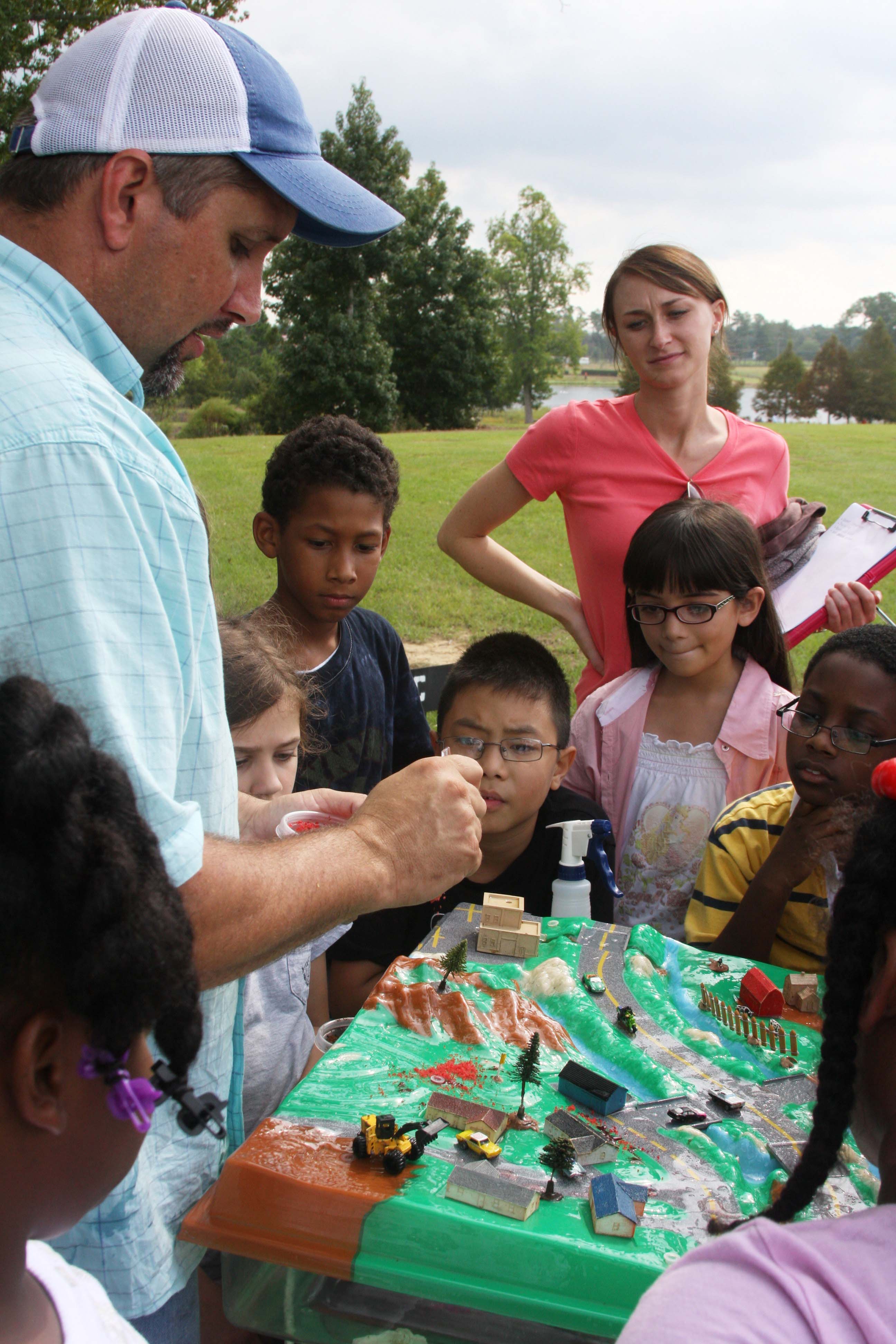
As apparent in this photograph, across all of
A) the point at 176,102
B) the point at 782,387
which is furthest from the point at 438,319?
the point at 176,102

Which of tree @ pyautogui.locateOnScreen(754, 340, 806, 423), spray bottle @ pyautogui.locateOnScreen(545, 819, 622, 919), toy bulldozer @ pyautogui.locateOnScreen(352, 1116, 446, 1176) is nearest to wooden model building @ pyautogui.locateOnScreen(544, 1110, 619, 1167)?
toy bulldozer @ pyautogui.locateOnScreen(352, 1116, 446, 1176)

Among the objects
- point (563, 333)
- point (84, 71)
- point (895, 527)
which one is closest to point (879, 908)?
point (84, 71)

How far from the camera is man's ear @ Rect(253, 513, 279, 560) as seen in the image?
10.4 feet

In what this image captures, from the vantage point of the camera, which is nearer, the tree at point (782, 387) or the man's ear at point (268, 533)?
the man's ear at point (268, 533)

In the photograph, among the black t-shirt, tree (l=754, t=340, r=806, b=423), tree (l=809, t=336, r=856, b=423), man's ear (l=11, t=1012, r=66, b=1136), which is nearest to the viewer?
man's ear (l=11, t=1012, r=66, b=1136)

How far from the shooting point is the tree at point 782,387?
5259 centimetres

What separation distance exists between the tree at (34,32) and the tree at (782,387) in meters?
48.2

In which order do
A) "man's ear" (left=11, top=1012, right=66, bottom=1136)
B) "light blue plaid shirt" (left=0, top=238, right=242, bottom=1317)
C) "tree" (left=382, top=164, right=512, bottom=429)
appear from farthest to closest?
"tree" (left=382, top=164, right=512, bottom=429) → "light blue plaid shirt" (left=0, top=238, right=242, bottom=1317) → "man's ear" (left=11, top=1012, right=66, bottom=1136)

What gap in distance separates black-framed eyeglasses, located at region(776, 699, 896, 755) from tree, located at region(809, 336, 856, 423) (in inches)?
2151

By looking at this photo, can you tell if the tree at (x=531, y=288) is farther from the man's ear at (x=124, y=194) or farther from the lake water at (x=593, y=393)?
the man's ear at (x=124, y=194)

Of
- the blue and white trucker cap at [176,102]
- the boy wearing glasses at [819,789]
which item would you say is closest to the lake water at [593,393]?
the boy wearing glasses at [819,789]

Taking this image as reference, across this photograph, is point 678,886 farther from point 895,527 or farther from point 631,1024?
point 895,527

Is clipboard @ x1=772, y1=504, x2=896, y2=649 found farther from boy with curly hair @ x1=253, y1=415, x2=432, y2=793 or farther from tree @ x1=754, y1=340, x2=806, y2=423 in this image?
tree @ x1=754, y1=340, x2=806, y2=423

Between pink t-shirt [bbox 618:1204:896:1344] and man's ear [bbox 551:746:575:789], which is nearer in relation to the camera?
pink t-shirt [bbox 618:1204:896:1344]
